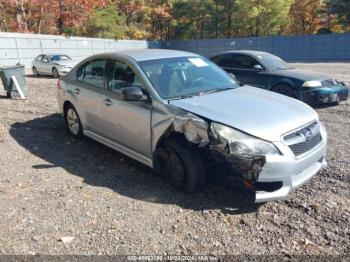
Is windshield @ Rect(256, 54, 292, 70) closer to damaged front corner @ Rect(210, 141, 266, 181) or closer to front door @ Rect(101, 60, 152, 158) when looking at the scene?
front door @ Rect(101, 60, 152, 158)

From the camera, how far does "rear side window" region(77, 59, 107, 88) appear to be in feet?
15.8

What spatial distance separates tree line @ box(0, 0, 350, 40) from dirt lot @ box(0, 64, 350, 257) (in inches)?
1068

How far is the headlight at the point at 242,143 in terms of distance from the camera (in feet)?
10.1

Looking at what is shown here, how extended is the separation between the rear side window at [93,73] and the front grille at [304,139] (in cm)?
276

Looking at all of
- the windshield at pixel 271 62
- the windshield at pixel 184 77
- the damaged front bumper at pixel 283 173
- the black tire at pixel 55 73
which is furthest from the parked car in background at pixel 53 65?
the damaged front bumper at pixel 283 173

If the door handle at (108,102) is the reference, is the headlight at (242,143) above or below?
below

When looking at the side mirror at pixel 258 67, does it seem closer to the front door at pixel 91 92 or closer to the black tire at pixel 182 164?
the front door at pixel 91 92

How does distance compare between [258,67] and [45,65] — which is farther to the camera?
[45,65]

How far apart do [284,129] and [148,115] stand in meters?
1.55

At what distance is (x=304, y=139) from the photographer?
130 inches

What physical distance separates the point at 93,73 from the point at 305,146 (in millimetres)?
3272

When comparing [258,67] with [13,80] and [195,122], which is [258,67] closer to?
[195,122]

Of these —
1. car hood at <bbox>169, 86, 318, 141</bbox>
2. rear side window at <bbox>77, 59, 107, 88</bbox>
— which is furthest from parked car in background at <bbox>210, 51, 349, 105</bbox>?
rear side window at <bbox>77, 59, 107, 88</bbox>

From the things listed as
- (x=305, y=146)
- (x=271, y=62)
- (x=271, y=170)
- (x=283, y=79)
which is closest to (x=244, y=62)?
(x=271, y=62)
